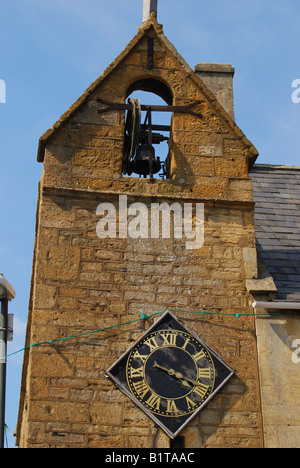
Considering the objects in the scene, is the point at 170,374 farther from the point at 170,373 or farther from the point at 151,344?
the point at 151,344

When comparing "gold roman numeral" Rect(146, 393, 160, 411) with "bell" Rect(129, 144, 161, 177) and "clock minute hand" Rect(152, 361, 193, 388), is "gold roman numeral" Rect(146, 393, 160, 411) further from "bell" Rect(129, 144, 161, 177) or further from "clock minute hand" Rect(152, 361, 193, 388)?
"bell" Rect(129, 144, 161, 177)

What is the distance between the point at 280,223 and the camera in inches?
459

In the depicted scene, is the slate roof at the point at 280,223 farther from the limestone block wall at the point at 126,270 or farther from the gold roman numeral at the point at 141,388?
the gold roman numeral at the point at 141,388

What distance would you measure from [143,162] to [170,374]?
110 inches

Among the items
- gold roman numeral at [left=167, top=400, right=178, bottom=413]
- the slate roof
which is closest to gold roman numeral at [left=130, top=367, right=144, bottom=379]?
gold roman numeral at [left=167, top=400, right=178, bottom=413]

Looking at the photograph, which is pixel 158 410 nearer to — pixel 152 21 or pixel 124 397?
pixel 124 397

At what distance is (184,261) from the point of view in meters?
9.44

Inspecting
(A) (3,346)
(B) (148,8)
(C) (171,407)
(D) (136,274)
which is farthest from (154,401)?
(B) (148,8)

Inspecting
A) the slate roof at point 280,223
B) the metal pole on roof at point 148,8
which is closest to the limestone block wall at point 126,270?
the metal pole on roof at point 148,8

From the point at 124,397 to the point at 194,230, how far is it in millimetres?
2089

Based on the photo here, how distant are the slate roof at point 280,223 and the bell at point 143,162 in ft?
5.35

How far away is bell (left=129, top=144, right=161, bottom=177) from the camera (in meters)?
10.3

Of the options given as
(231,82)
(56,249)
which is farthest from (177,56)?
(231,82)

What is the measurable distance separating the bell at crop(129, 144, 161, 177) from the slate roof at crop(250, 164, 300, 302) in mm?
1631
